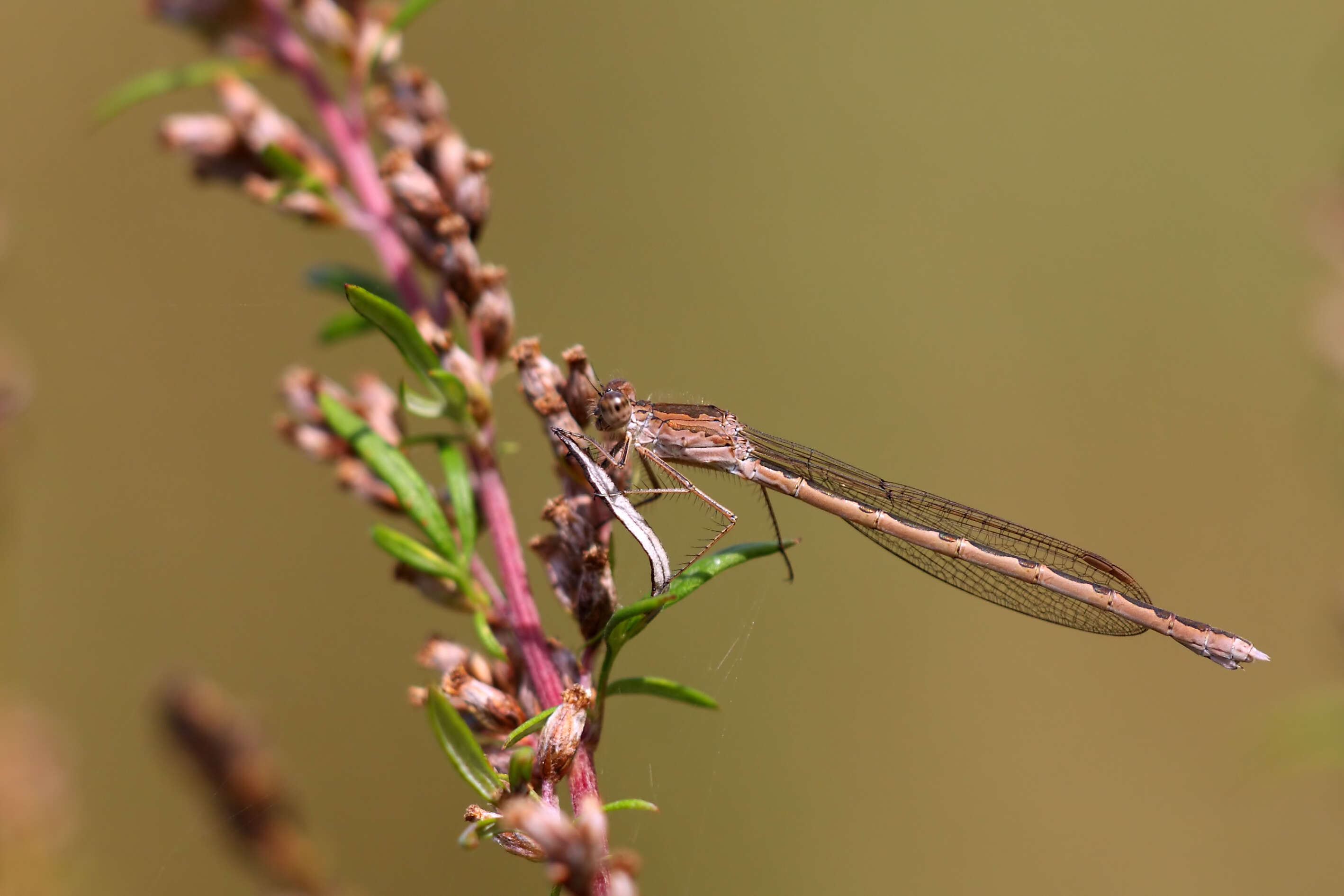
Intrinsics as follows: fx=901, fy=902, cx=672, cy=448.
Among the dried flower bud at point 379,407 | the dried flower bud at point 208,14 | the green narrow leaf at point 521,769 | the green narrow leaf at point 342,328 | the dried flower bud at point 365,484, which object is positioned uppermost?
the dried flower bud at point 208,14

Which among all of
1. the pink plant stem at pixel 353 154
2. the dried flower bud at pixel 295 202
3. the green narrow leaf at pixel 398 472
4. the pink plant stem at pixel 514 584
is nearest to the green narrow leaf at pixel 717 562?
the pink plant stem at pixel 514 584

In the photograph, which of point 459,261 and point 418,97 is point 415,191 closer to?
point 459,261

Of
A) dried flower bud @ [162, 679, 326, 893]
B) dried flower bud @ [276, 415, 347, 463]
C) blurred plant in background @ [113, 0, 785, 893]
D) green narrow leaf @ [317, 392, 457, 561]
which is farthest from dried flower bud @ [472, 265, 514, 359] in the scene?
dried flower bud @ [162, 679, 326, 893]

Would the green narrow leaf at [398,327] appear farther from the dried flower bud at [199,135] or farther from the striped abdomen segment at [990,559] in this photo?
the striped abdomen segment at [990,559]

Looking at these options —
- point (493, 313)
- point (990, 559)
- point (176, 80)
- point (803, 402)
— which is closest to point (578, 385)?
point (493, 313)

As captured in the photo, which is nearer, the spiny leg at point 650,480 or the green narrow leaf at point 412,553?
the green narrow leaf at point 412,553
